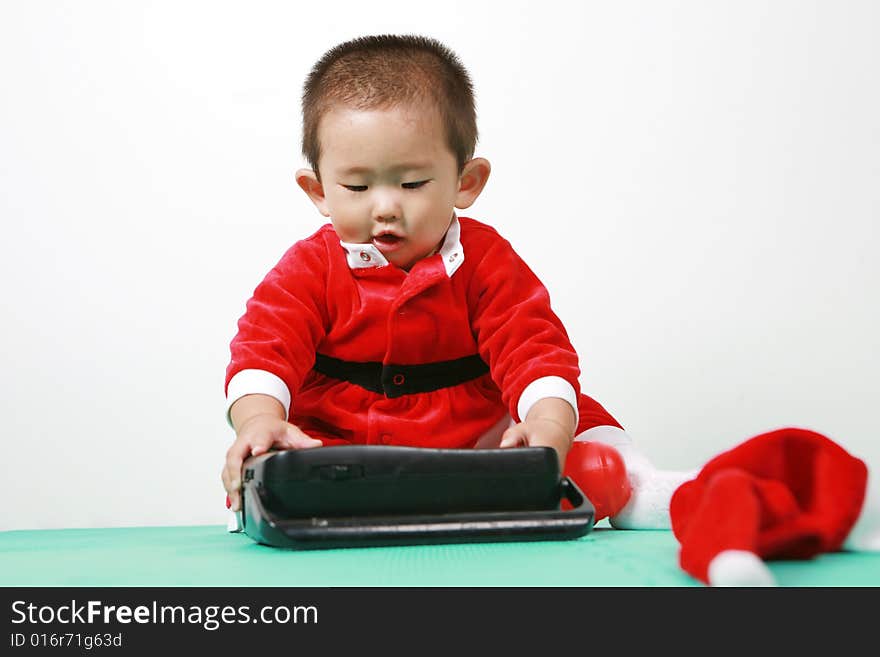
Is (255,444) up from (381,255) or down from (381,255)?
down

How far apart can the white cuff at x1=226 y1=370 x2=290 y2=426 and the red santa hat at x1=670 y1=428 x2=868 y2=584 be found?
48 centimetres

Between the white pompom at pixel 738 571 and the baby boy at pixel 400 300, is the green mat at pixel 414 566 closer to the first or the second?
the white pompom at pixel 738 571

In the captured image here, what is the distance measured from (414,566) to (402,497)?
4.4 inches

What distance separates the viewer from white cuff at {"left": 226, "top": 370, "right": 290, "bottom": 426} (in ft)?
3.62

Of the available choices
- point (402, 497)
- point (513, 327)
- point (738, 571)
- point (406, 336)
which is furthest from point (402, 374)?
point (738, 571)

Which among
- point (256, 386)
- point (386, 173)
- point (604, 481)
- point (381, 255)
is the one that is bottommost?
point (604, 481)

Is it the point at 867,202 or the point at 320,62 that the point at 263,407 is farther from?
the point at 867,202

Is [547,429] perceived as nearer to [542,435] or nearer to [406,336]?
[542,435]

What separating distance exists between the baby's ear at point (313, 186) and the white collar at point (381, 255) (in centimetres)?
5

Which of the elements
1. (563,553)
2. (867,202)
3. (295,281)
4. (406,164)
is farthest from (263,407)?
(867,202)

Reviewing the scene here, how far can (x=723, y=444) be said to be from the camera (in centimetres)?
167

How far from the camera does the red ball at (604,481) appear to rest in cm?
110

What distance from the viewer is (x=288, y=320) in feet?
3.91
